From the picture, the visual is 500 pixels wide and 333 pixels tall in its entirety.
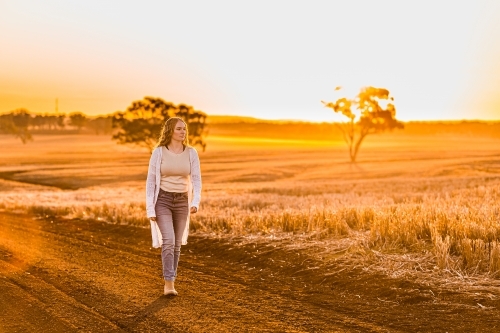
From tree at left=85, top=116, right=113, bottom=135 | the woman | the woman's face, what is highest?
the woman's face

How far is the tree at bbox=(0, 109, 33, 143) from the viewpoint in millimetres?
124338

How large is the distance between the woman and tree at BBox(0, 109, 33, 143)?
Answer: 11881 cm

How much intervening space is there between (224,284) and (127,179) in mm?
42615

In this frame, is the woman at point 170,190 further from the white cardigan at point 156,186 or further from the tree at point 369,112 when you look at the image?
the tree at point 369,112

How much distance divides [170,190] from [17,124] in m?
155

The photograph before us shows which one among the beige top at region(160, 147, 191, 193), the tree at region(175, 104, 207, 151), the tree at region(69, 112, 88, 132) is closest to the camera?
the beige top at region(160, 147, 191, 193)

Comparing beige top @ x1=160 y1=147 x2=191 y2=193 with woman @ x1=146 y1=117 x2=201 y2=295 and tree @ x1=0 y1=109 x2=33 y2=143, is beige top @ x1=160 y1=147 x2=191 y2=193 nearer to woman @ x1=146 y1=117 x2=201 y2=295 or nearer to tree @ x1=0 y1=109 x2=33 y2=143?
woman @ x1=146 y1=117 x2=201 y2=295

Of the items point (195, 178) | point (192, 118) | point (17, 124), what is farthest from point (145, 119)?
point (17, 124)

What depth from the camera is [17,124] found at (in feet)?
494

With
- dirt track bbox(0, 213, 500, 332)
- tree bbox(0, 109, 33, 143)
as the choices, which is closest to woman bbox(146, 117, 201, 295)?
dirt track bbox(0, 213, 500, 332)

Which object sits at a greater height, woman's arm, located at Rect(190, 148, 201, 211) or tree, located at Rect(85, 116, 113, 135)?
woman's arm, located at Rect(190, 148, 201, 211)

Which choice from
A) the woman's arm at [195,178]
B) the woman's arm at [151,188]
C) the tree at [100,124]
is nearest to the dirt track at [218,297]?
the woman's arm at [151,188]

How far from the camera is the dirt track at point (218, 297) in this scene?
646 cm

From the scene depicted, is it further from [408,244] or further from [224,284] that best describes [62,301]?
[408,244]
